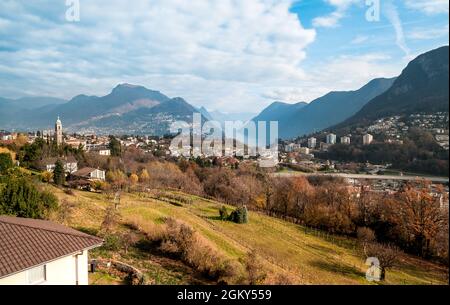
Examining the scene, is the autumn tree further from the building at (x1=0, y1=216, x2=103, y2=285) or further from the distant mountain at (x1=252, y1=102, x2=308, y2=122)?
the building at (x1=0, y1=216, x2=103, y2=285)

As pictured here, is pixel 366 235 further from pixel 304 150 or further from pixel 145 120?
pixel 145 120

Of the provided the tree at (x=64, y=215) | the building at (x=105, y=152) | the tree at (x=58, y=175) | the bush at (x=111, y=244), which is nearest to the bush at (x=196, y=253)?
the bush at (x=111, y=244)

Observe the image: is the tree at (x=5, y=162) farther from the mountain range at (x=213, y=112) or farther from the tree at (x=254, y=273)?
the tree at (x=254, y=273)

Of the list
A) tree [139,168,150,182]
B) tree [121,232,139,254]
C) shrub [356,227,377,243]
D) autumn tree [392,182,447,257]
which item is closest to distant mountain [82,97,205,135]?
tree [139,168,150,182]

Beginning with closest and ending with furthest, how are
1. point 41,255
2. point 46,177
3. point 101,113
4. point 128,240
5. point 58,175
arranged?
point 41,255, point 128,240, point 101,113, point 58,175, point 46,177

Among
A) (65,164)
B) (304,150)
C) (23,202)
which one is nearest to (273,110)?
(304,150)
